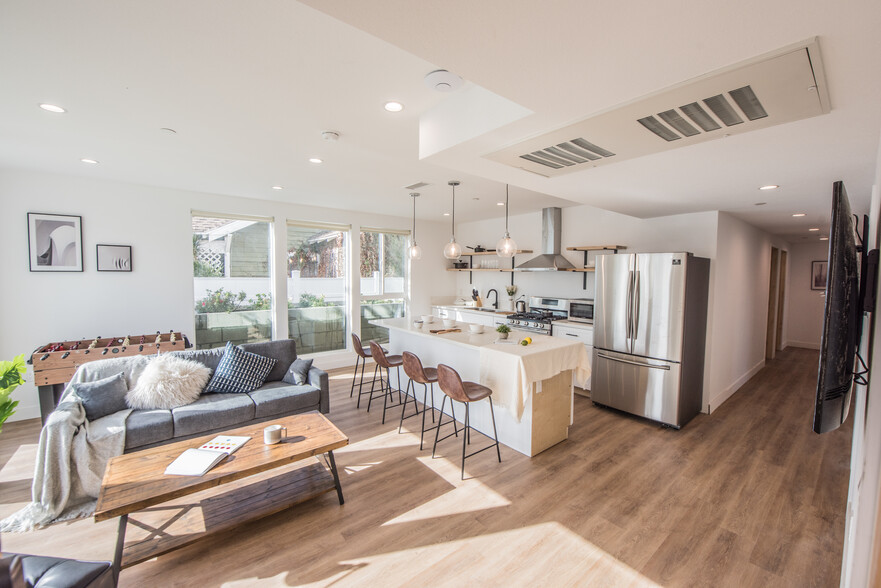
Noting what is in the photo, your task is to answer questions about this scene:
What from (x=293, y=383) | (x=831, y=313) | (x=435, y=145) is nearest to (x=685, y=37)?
(x=831, y=313)

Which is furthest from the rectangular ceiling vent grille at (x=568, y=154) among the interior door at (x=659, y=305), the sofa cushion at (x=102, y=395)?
the sofa cushion at (x=102, y=395)

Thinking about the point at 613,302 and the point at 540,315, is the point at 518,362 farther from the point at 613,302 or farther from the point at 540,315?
the point at 540,315

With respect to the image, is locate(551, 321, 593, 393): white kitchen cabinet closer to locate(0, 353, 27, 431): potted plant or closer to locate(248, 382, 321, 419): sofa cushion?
locate(248, 382, 321, 419): sofa cushion

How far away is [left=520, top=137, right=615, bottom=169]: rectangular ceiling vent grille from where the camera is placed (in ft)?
6.57

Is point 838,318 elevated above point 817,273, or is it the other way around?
point 817,273

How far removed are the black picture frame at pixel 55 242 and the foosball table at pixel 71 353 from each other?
2.81 ft

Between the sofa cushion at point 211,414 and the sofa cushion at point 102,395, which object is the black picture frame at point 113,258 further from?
the sofa cushion at point 211,414

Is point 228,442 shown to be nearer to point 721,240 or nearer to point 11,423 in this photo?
point 11,423

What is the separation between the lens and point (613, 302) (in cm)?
411

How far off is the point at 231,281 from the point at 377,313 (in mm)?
2403

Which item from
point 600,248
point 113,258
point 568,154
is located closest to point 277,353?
point 113,258

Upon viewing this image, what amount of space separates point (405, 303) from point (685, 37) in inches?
238

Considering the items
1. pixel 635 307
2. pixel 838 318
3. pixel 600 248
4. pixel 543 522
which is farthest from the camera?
pixel 600 248

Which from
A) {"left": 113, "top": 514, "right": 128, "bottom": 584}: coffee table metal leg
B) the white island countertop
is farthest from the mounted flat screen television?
{"left": 113, "top": 514, "right": 128, "bottom": 584}: coffee table metal leg
